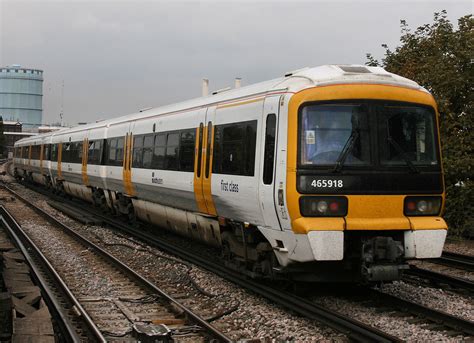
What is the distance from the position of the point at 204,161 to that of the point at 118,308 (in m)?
3.19

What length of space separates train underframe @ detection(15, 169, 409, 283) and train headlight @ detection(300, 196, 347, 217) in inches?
12.5

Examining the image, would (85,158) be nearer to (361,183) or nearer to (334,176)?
(334,176)

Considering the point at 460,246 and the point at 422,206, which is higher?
the point at 422,206

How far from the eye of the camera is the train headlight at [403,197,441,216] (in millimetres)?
7535

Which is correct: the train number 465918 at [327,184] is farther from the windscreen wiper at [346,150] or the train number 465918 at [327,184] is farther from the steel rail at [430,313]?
the steel rail at [430,313]

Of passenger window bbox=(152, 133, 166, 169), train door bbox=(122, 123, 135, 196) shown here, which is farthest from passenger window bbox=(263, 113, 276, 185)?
train door bbox=(122, 123, 135, 196)

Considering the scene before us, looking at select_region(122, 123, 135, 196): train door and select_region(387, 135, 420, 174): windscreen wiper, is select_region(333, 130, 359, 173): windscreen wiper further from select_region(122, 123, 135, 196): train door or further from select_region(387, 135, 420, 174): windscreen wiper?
select_region(122, 123, 135, 196): train door

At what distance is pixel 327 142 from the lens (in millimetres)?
7402

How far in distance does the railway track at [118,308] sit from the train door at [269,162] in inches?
63.4

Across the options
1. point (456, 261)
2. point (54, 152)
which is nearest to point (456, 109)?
point (456, 261)

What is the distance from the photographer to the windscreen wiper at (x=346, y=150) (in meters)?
7.30

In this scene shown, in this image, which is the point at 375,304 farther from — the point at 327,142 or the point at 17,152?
the point at 17,152

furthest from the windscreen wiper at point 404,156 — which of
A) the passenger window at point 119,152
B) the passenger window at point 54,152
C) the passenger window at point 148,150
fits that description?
the passenger window at point 54,152

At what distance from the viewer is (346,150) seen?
7.39 metres
